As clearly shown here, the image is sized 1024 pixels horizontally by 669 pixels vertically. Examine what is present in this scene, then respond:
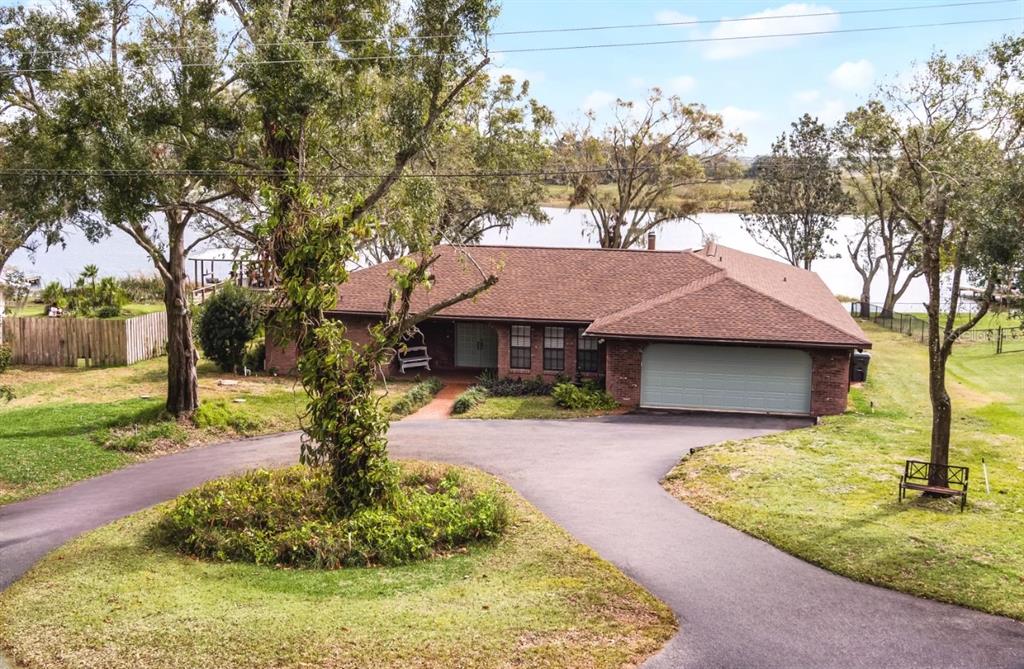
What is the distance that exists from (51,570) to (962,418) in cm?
2178

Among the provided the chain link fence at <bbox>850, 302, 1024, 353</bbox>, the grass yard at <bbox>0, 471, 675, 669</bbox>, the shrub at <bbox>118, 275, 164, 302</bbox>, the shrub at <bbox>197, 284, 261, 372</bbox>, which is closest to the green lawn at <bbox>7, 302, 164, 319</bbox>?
the shrub at <bbox>118, 275, 164, 302</bbox>

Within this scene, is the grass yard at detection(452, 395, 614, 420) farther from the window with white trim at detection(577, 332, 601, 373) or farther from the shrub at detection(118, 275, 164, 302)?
the shrub at detection(118, 275, 164, 302)

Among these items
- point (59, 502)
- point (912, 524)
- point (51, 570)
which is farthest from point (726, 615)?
point (59, 502)

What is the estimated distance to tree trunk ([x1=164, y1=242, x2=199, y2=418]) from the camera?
915 inches

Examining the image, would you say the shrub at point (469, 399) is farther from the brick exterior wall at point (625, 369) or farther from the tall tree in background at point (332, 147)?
the tall tree in background at point (332, 147)

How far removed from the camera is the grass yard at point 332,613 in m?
10.3

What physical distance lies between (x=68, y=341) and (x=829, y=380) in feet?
79.2

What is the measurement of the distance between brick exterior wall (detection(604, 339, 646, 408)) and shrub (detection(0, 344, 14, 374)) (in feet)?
59.8

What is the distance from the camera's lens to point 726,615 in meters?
11.8

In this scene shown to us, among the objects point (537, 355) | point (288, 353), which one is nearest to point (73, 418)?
point (288, 353)

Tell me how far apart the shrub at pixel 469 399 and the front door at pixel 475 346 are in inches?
164

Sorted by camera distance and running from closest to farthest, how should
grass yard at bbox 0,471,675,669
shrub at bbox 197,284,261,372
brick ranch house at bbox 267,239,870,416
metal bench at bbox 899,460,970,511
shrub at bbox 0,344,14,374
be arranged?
grass yard at bbox 0,471,675,669 < metal bench at bbox 899,460,970,511 < brick ranch house at bbox 267,239,870,416 < shrub at bbox 0,344,14,374 < shrub at bbox 197,284,261,372

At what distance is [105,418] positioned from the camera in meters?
23.3

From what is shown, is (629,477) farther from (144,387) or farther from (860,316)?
(860,316)
